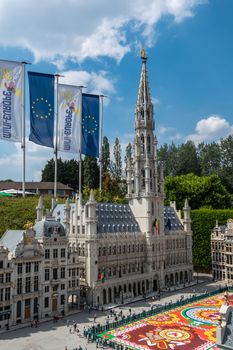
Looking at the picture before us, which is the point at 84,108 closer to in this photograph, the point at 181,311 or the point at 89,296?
the point at 89,296

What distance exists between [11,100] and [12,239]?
34.2m

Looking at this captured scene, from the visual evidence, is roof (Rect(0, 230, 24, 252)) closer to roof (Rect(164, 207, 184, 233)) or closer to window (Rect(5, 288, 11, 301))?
window (Rect(5, 288, 11, 301))

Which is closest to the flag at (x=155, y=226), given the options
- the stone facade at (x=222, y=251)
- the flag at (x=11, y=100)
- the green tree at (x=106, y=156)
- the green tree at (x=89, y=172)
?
the stone facade at (x=222, y=251)

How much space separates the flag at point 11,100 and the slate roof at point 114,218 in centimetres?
2107

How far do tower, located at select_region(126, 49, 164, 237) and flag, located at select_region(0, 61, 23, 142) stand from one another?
97.7 ft

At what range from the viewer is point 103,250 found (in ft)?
266

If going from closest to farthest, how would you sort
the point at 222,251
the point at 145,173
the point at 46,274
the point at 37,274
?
the point at 37,274
the point at 46,274
the point at 145,173
the point at 222,251

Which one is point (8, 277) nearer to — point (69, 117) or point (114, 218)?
point (114, 218)

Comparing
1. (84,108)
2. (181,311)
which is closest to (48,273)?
(181,311)

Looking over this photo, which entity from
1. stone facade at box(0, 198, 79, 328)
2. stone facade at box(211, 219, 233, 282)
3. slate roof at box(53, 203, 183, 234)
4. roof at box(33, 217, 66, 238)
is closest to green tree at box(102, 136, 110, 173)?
slate roof at box(53, 203, 183, 234)

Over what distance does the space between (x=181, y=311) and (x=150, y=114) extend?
1998 inches

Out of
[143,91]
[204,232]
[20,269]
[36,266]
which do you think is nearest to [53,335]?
[20,269]

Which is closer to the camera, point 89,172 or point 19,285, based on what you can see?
point 19,285

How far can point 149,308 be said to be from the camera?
72.9 metres
